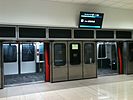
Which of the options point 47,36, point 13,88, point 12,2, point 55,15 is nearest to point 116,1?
point 55,15

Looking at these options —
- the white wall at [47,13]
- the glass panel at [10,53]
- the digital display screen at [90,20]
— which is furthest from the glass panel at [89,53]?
the glass panel at [10,53]

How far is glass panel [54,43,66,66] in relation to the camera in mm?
8005

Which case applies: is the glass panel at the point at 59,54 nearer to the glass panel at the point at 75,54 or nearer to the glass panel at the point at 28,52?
the glass panel at the point at 75,54

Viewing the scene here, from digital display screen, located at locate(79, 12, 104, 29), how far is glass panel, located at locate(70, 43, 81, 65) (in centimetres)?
107

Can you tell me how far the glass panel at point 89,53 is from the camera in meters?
8.65

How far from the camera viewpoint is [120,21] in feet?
28.8

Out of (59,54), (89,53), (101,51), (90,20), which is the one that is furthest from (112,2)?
(101,51)

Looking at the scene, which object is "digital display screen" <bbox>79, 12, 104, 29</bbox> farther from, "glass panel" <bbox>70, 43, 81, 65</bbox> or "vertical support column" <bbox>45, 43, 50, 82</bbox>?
"vertical support column" <bbox>45, 43, 50, 82</bbox>

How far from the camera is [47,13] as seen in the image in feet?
24.0

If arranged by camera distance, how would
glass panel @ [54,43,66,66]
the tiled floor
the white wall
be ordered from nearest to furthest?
the tiled floor < the white wall < glass panel @ [54,43,66,66]

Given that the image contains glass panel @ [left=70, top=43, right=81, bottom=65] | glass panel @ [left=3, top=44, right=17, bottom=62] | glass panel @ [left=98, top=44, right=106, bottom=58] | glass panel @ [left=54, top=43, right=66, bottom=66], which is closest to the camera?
glass panel @ [left=54, top=43, right=66, bottom=66]

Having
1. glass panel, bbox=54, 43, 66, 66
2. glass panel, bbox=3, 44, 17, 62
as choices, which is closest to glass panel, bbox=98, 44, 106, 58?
glass panel, bbox=54, 43, 66, 66

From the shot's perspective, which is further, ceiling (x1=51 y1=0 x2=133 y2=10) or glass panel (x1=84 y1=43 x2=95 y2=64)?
glass panel (x1=84 y1=43 x2=95 y2=64)

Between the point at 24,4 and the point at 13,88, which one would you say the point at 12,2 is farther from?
the point at 13,88
